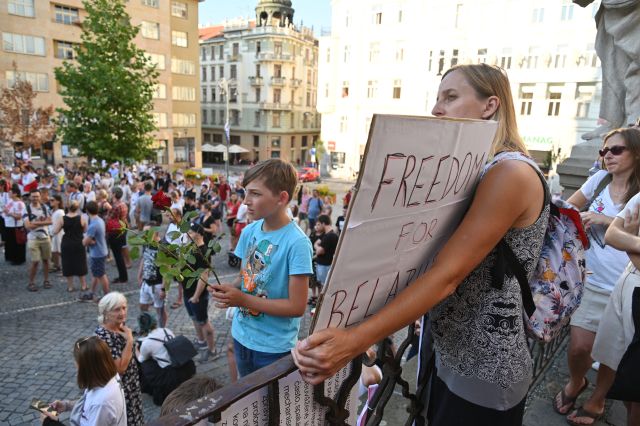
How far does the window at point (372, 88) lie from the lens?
41.6 metres

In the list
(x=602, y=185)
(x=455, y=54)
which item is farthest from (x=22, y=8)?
(x=602, y=185)

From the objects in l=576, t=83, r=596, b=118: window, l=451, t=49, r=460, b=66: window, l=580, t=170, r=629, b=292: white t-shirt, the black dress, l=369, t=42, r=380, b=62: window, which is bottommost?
the black dress

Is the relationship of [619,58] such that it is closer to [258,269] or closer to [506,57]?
[258,269]

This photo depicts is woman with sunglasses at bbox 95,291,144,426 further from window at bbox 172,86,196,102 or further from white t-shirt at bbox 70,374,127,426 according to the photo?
window at bbox 172,86,196,102

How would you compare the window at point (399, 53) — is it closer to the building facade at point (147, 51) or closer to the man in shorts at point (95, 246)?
the building facade at point (147, 51)

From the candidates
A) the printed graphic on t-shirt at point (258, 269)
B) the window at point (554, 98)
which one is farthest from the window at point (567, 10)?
the printed graphic on t-shirt at point (258, 269)

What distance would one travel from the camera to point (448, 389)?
1.77 m

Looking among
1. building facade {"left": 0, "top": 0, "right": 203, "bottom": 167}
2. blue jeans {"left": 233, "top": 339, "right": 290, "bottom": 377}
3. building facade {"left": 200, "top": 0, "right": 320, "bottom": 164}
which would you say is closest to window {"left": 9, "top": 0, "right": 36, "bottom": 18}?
building facade {"left": 0, "top": 0, "right": 203, "bottom": 167}

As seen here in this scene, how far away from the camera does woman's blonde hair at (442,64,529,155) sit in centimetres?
161

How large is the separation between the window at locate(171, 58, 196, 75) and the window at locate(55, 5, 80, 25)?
921 cm

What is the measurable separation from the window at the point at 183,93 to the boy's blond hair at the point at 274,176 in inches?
1797

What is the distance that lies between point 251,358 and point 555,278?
2212 mm

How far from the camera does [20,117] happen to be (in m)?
29.4

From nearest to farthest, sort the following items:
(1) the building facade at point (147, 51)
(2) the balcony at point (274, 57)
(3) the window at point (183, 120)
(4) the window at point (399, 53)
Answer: (1) the building facade at point (147, 51) → (4) the window at point (399, 53) → (3) the window at point (183, 120) → (2) the balcony at point (274, 57)
